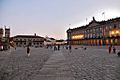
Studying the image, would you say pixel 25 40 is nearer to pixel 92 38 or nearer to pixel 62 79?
pixel 92 38

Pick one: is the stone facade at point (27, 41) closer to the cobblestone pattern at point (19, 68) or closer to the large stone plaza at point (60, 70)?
the cobblestone pattern at point (19, 68)

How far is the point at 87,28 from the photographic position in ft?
336

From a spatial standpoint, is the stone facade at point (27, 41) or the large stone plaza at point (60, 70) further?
the stone facade at point (27, 41)

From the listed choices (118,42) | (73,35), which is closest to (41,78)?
(118,42)

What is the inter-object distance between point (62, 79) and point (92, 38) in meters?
86.8

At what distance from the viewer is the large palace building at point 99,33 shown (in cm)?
7514

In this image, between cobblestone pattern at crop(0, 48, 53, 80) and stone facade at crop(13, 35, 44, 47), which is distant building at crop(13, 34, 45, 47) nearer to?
stone facade at crop(13, 35, 44, 47)

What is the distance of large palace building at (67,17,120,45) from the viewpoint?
75137mm

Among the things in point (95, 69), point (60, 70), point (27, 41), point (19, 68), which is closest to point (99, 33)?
point (27, 41)

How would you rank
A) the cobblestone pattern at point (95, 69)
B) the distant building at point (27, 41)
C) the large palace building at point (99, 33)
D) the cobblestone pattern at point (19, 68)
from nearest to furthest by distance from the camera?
the cobblestone pattern at point (95, 69) < the cobblestone pattern at point (19, 68) < the large palace building at point (99, 33) < the distant building at point (27, 41)

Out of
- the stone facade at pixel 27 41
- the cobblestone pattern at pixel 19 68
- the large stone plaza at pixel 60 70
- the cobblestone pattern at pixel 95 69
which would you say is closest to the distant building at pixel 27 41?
the stone facade at pixel 27 41

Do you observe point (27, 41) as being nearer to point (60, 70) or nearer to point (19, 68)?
point (19, 68)

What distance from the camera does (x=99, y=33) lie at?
88812mm

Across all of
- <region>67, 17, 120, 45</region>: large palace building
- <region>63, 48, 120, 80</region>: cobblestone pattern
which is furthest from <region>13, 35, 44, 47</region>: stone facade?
<region>63, 48, 120, 80</region>: cobblestone pattern
